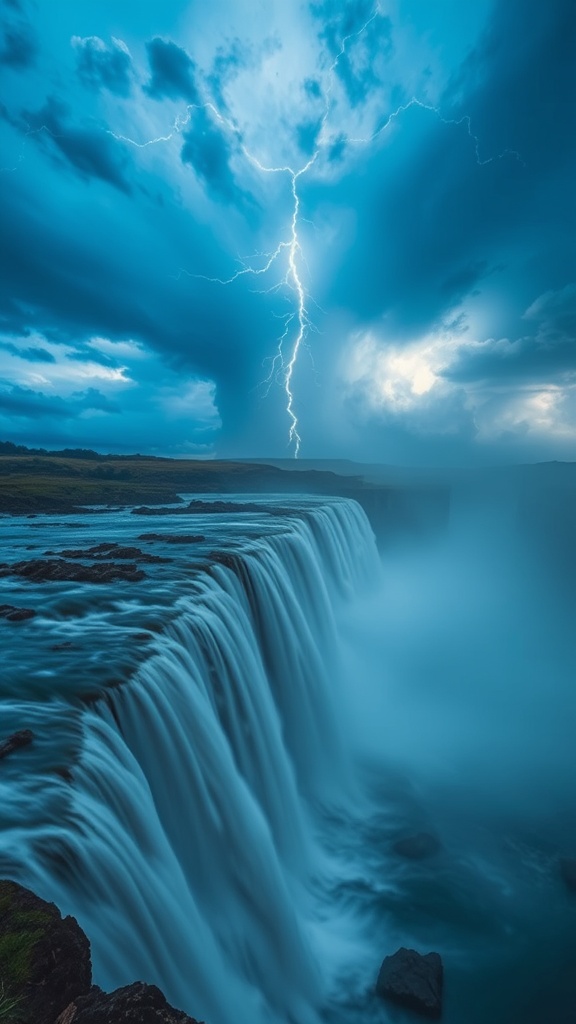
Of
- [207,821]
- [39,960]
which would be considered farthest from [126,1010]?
[207,821]

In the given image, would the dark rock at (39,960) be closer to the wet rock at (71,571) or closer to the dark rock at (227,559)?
the wet rock at (71,571)

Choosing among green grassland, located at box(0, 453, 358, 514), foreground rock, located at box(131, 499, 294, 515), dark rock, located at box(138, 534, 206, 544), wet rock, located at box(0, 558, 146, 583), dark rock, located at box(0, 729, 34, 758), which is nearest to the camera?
dark rock, located at box(0, 729, 34, 758)

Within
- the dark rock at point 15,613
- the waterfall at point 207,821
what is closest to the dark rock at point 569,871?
the waterfall at point 207,821

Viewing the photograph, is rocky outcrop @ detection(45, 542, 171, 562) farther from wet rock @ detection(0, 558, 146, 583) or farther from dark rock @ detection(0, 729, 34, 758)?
dark rock @ detection(0, 729, 34, 758)

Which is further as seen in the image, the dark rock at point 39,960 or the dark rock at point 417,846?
the dark rock at point 417,846

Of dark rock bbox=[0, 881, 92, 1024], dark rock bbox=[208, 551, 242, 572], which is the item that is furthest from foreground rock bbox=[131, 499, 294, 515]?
dark rock bbox=[0, 881, 92, 1024]

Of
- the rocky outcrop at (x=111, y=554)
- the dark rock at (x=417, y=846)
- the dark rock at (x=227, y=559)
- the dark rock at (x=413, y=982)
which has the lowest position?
the dark rock at (x=417, y=846)

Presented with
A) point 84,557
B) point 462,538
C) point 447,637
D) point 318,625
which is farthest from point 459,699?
point 462,538
